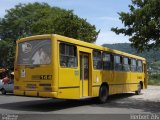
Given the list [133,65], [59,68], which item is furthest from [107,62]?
[133,65]

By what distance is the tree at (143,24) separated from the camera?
60.7 ft

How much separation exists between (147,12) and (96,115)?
661 cm

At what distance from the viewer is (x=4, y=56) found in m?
62.2

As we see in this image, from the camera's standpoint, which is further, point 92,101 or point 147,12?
point 92,101

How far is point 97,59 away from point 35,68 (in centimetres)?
419

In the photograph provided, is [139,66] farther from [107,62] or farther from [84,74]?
[84,74]

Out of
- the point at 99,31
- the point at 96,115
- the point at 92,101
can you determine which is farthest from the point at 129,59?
the point at 99,31

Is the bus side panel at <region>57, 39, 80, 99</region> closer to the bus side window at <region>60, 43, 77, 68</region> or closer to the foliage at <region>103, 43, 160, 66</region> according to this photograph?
the bus side window at <region>60, 43, 77, 68</region>

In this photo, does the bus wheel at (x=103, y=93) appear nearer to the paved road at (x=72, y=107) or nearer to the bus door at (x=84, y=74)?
the paved road at (x=72, y=107)

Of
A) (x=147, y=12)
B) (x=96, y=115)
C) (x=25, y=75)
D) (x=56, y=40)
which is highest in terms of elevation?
(x=147, y=12)

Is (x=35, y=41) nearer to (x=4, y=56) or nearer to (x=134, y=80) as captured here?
(x=134, y=80)

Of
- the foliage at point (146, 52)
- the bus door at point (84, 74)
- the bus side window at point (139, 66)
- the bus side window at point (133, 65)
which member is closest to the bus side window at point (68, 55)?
the bus door at point (84, 74)

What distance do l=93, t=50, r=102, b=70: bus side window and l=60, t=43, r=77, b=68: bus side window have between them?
2.13 meters

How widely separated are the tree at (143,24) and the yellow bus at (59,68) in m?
1.76
